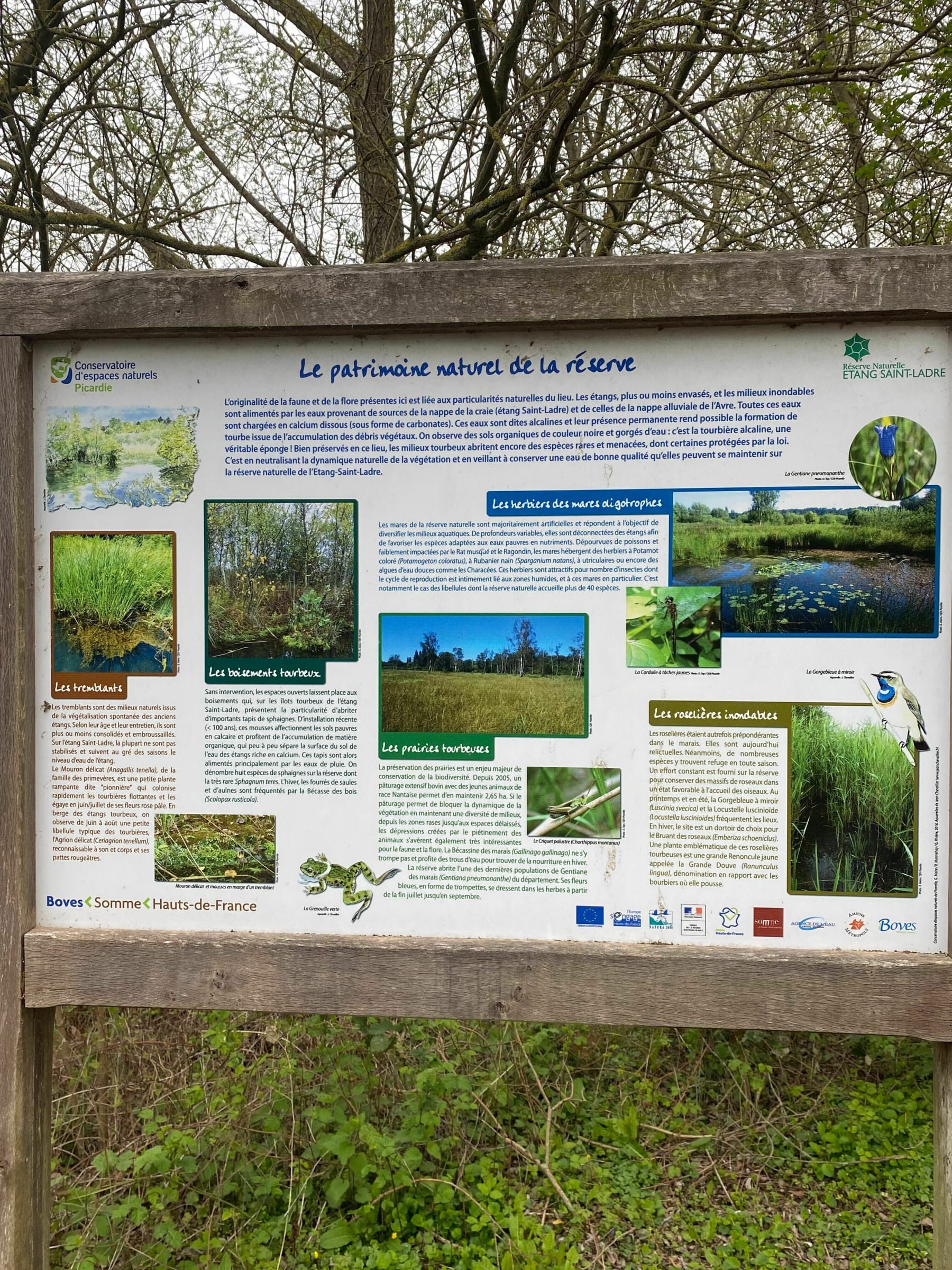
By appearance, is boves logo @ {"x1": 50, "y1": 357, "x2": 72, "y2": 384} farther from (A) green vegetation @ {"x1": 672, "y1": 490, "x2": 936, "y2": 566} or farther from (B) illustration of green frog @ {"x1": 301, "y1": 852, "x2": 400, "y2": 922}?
(A) green vegetation @ {"x1": 672, "y1": 490, "x2": 936, "y2": 566}

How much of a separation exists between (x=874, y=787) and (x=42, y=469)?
6.51ft

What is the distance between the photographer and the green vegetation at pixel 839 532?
1929 millimetres

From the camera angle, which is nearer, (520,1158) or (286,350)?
(286,350)

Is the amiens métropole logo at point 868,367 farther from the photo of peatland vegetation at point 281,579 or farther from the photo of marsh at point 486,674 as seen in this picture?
the photo of peatland vegetation at point 281,579

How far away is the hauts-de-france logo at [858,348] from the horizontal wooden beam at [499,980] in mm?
1267

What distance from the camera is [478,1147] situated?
11.1 ft

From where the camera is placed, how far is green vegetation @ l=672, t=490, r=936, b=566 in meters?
1.93

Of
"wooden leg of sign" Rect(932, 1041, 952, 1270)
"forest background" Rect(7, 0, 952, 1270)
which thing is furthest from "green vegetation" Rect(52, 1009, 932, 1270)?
"wooden leg of sign" Rect(932, 1041, 952, 1270)

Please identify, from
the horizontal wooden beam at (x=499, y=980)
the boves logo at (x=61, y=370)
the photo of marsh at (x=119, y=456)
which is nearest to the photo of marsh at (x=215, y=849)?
the horizontal wooden beam at (x=499, y=980)

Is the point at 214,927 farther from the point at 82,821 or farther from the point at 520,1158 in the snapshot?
the point at 520,1158

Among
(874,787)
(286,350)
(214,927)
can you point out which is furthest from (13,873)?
(874,787)

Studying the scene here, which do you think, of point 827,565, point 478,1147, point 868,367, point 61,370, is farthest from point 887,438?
point 478,1147

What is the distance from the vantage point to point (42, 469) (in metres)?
2.10

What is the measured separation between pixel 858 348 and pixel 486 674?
106cm
